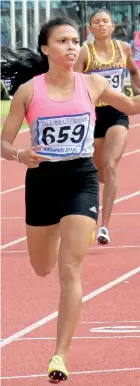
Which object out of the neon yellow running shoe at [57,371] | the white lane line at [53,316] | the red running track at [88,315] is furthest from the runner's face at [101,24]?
the neon yellow running shoe at [57,371]

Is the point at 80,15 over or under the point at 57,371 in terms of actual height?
under

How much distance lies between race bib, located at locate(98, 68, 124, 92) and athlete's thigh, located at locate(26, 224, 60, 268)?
3890mm

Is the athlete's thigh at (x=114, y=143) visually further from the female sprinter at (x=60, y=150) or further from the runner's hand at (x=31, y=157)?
the runner's hand at (x=31, y=157)

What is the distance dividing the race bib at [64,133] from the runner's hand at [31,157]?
0.21m

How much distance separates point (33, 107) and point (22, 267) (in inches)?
141

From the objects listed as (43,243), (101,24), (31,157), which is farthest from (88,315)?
(101,24)

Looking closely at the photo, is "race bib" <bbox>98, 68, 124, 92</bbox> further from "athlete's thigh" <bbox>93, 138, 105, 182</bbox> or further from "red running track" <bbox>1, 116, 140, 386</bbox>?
"red running track" <bbox>1, 116, 140, 386</bbox>

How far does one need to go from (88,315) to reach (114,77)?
3.17 meters

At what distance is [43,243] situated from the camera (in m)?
6.26

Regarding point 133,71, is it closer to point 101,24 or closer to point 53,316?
point 101,24

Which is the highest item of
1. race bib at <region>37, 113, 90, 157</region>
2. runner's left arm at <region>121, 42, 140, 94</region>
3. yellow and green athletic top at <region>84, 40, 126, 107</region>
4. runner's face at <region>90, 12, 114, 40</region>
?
race bib at <region>37, 113, 90, 157</region>

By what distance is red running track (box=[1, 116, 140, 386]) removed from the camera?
6125 millimetres

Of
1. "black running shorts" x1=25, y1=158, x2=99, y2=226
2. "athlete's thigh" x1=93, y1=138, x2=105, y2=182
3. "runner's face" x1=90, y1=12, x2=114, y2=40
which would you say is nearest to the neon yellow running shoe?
"black running shorts" x1=25, y1=158, x2=99, y2=226

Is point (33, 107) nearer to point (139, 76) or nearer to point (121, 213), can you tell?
point (139, 76)
